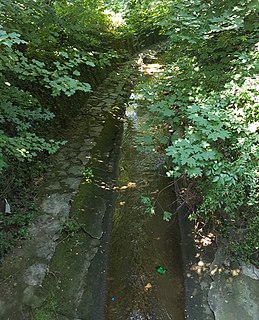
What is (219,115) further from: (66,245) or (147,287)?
(66,245)

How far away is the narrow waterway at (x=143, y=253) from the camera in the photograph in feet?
10.9

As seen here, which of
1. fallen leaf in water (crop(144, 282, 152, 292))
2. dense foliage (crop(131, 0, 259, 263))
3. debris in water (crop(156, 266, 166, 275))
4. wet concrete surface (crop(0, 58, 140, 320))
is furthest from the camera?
debris in water (crop(156, 266, 166, 275))

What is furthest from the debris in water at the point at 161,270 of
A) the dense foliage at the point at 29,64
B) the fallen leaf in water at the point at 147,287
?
the dense foliage at the point at 29,64

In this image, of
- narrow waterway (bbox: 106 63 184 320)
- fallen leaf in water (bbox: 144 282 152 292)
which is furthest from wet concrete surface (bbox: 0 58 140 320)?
fallen leaf in water (bbox: 144 282 152 292)

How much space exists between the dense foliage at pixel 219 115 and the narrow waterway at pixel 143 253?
693 mm

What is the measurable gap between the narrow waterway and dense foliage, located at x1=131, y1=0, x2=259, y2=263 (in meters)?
0.69

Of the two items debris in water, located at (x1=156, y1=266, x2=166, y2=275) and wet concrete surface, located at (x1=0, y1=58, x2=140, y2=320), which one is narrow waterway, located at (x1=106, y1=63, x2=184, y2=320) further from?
wet concrete surface, located at (x1=0, y1=58, x2=140, y2=320)

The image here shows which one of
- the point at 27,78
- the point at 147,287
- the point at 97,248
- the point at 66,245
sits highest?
the point at 27,78

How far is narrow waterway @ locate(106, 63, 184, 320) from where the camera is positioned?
10.9ft

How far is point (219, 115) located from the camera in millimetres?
3102

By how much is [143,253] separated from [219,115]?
2132 millimetres

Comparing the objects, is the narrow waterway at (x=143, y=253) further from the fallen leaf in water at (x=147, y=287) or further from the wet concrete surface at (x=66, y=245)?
the wet concrete surface at (x=66, y=245)

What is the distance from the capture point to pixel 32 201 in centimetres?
443

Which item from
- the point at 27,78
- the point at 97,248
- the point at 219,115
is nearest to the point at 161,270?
the point at 97,248
